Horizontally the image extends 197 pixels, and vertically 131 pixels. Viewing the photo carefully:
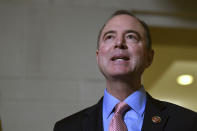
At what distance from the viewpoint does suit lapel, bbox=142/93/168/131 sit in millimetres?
1168

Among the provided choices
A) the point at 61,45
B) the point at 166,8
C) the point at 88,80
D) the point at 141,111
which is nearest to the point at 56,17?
the point at 61,45

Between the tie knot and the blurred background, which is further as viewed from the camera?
the blurred background

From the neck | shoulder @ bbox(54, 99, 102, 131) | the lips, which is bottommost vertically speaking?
shoulder @ bbox(54, 99, 102, 131)

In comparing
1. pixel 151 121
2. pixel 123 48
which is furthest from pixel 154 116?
pixel 123 48

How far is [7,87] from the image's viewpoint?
75.6 inches

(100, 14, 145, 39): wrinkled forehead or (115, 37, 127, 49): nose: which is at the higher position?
(100, 14, 145, 39): wrinkled forehead

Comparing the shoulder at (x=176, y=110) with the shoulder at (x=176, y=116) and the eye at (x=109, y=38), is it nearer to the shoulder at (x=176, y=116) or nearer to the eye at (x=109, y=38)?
the shoulder at (x=176, y=116)

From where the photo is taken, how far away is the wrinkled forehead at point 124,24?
1312 mm

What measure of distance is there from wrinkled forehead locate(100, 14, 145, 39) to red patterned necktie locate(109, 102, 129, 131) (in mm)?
275

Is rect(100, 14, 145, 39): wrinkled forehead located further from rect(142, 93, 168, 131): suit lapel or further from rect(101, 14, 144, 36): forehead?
rect(142, 93, 168, 131): suit lapel

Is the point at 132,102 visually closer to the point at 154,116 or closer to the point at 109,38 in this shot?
the point at 154,116

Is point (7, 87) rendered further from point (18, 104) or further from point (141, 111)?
point (141, 111)

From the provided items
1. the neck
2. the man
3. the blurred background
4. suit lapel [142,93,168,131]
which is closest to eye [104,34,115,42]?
the man

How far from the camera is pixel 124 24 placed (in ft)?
4.33
